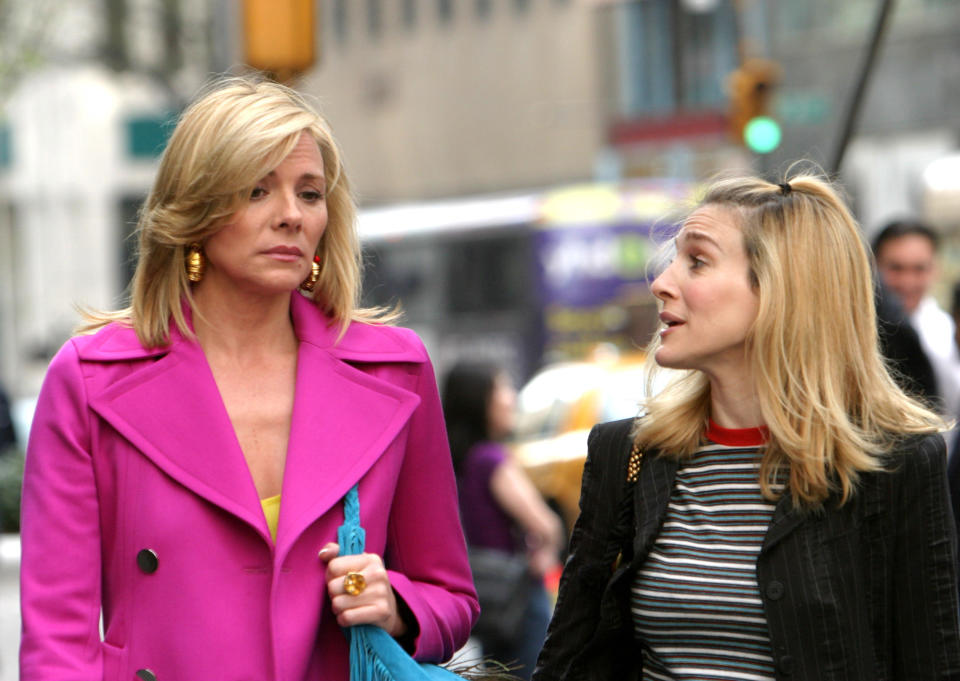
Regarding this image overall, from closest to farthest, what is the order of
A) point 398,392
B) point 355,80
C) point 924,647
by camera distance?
point 924,647 < point 398,392 < point 355,80

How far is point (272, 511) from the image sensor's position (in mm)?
3020

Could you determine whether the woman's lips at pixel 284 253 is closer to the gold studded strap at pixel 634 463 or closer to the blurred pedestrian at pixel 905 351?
the gold studded strap at pixel 634 463

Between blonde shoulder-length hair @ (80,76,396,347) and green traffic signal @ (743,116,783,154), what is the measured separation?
28.2 ft

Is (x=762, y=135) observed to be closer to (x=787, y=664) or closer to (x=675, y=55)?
(x=787, y=664)

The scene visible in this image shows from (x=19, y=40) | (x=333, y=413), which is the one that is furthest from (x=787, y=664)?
(x=19, y=40)

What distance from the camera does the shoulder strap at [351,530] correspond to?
9.71ft

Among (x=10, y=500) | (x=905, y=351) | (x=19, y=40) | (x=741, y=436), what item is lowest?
(x=10, y=500)

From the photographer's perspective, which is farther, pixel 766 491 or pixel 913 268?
pixel 913 268

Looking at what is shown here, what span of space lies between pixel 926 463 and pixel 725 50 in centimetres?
3417

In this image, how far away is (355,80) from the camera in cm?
4591

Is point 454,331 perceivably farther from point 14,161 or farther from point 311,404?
point 311,404

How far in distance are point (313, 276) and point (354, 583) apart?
68cm

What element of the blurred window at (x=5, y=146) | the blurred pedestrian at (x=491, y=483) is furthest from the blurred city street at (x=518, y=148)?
the blurred pedestrian at (x=491, y=483)

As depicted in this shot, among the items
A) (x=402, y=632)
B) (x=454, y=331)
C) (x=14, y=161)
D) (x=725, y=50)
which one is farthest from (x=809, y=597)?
(x=14, y=161)
